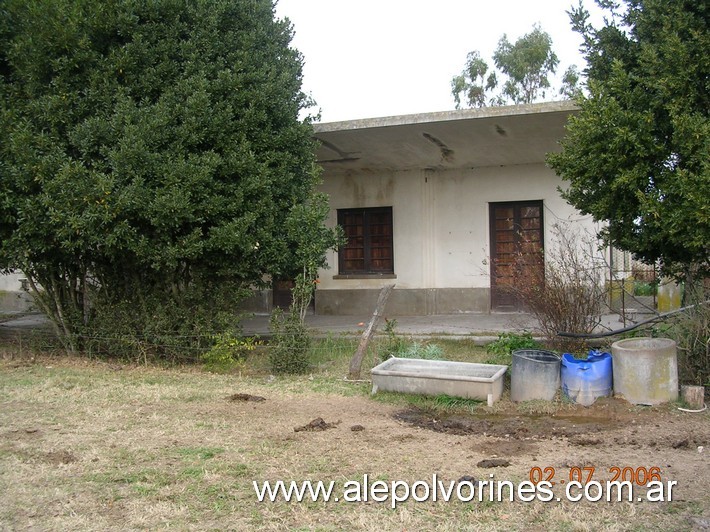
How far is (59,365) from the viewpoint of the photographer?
30.2 feet

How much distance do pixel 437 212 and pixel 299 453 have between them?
9.09 meters

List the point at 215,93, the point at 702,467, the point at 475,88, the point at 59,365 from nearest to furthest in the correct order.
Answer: the point at 702,467 < the point at 215,93 < the point at 59,365 < the point at 475,88

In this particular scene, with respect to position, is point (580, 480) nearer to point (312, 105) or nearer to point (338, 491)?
point (338, 491)

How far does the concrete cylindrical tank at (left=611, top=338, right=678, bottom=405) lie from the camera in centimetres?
642

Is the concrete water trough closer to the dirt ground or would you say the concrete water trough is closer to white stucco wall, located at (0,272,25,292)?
the dirt ground

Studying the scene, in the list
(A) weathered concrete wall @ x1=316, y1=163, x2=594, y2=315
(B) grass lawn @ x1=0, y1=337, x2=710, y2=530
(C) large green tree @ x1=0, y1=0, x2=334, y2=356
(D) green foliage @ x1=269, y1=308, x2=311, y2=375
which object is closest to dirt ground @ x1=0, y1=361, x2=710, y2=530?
(B) grass lawn @ x1=0, y1=337, x2=710, y2=530

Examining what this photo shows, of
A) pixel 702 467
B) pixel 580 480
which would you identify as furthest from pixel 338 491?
pixel 702 467

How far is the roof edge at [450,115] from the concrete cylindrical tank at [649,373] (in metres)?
4.28

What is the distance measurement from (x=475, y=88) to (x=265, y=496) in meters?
34.0

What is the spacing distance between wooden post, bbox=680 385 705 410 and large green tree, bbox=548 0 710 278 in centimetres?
142

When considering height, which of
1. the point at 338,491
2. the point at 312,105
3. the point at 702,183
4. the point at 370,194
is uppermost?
the point at 312,105

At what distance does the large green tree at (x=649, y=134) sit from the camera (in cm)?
630

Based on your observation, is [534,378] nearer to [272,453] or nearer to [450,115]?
[272,453]

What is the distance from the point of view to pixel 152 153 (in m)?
7.99
